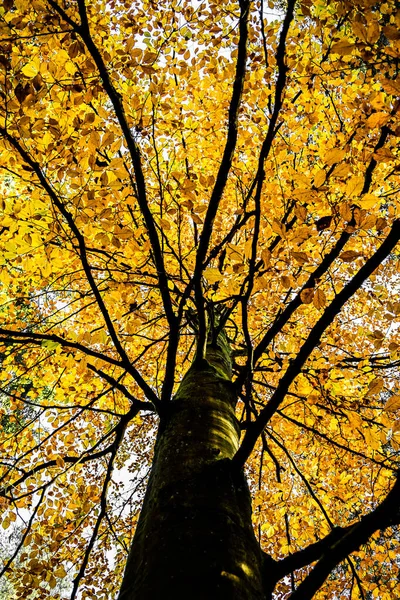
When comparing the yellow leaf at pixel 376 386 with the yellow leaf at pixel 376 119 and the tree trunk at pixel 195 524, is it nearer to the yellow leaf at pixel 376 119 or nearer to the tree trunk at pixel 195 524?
the tree trunk at pixel 195 524

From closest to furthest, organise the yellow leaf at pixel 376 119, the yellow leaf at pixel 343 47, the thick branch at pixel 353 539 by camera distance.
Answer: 1. the thick branch at pixel 353 539
2. the yellow leaf at pixel 343 47
3. the yellow leaf at pixel 376 119

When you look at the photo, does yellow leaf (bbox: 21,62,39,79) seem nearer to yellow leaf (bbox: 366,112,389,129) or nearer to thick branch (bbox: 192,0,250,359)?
thick branch (bbox: 192,0,250,359)

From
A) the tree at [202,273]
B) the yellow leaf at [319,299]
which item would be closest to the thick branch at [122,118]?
the tree at [202,273]

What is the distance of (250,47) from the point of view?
13.1 ft

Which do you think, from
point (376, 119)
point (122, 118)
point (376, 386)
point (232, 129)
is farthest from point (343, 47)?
point (376, 386)

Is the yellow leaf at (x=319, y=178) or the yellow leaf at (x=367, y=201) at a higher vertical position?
the yellow leaf at (x=367, y=201)

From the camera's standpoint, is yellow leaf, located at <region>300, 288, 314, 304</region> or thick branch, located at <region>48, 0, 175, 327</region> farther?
yellow leaf, located at <region>300, 288, 314, 304</region>

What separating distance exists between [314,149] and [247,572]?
5201 millimetres

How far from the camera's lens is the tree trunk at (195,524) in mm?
1059

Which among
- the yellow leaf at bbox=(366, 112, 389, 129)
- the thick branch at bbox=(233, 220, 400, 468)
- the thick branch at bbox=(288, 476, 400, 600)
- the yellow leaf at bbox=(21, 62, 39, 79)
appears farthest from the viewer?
the yellow leaf at bbox=(21, 62, 39, 79)

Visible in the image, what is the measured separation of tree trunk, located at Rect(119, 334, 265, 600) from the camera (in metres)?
1.06

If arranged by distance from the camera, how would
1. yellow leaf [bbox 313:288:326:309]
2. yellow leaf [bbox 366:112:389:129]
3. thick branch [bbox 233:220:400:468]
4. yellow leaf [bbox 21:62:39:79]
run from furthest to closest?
yellow leaf [bbox 21:62:39:79], yellow leaf [bbox 366:112:389:129], yellow leaf [bbox 313:288:326:309], thick branch [bbox 233:220:400:468]

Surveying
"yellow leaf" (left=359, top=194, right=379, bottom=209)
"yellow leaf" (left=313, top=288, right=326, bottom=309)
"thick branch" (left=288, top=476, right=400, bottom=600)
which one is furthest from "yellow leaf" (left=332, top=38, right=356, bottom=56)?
"thick branch" (left=288, top=476, right=400, bottom=600)

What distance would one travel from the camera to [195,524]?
1253mm
